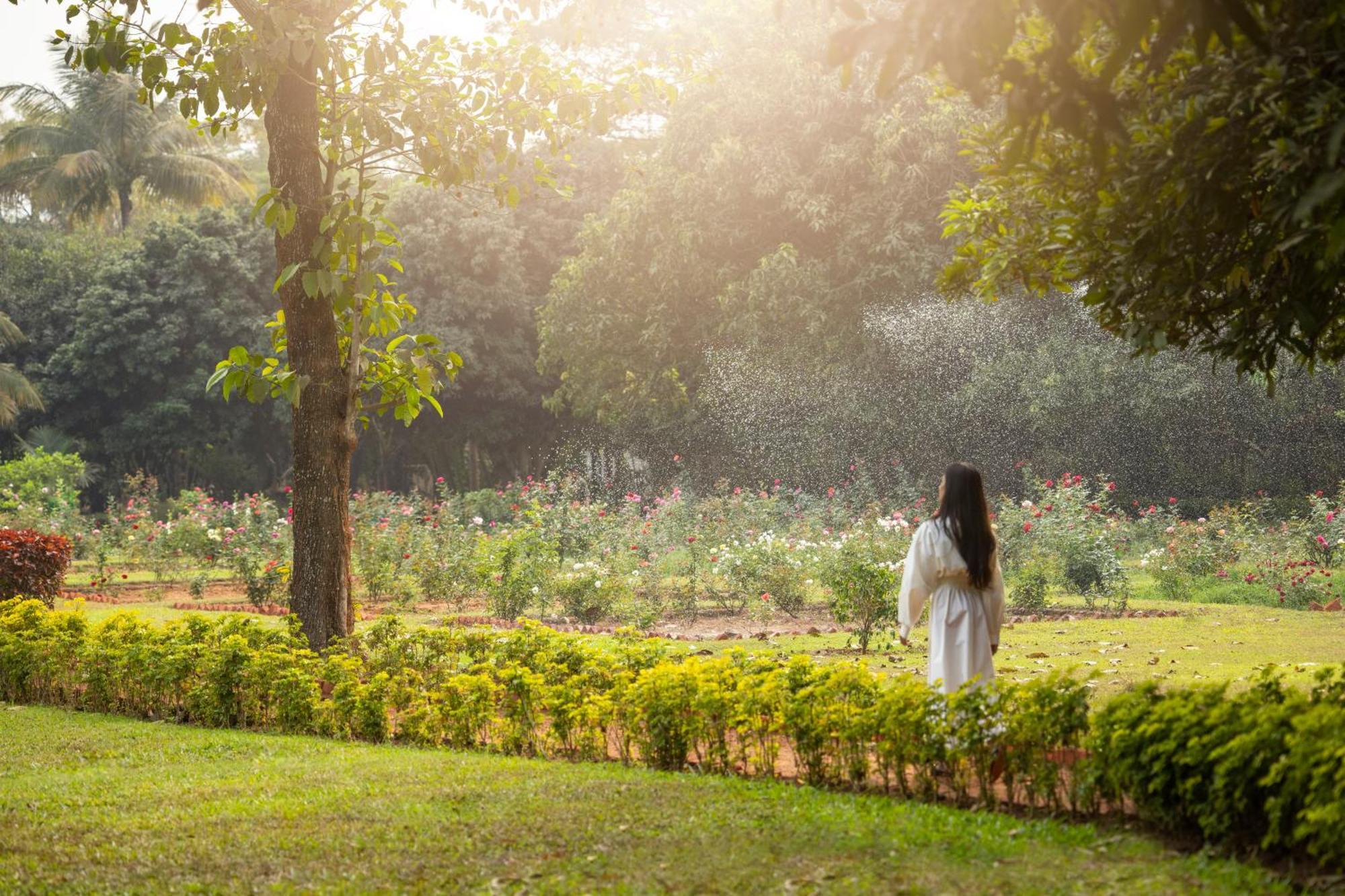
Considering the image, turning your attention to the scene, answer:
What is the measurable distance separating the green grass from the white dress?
98cm

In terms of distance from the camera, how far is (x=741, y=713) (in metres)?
5.70

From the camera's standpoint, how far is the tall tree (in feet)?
25.9

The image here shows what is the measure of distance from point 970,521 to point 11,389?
28451mm

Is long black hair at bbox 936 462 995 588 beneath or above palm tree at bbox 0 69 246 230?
beneath

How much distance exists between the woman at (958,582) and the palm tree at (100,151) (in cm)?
3221

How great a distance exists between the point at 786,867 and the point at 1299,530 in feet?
42.1

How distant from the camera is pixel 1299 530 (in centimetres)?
1495

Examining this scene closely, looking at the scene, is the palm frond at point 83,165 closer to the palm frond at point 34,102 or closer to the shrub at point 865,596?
the palm frond at point 34,102

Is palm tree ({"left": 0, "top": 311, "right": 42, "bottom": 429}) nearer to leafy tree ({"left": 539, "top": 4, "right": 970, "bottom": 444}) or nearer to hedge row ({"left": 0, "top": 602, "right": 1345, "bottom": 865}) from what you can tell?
leafy tree ({"left": 539, "top": 4, "right": 970, "bottom": 444})

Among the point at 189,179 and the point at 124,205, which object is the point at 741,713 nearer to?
the point at 189,179

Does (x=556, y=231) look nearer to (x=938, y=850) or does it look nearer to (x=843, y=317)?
(x=843, y=317)

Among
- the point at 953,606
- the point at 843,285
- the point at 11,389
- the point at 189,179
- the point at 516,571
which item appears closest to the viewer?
the point at 953,606

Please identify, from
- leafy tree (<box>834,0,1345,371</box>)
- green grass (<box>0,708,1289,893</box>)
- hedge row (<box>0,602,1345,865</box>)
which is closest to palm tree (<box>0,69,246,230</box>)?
hedge row (<box>0,602,1345,865</box>)

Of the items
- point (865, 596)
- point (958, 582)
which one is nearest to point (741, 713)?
Result: point (958, 582)
